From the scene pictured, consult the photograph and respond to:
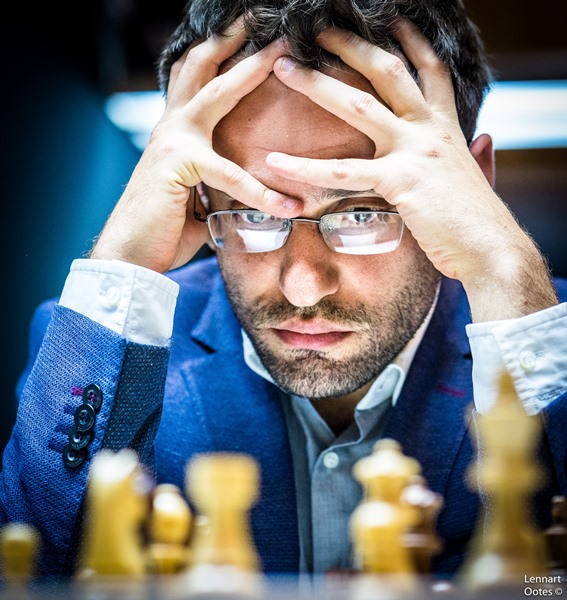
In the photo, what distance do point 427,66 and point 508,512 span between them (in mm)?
1015

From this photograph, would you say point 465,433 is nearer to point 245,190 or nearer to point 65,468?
point 245,190

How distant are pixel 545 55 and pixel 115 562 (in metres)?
1.91

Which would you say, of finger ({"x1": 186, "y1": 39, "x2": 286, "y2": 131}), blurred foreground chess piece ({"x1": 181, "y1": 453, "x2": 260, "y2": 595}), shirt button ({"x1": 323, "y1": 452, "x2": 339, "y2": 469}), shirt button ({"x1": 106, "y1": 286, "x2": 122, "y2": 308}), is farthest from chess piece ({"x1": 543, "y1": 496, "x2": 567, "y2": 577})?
finger ({"x1": 186, "y1": 39, "x2": 286, "y2": 131})

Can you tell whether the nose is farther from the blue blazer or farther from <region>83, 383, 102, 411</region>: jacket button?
<region>83, 383, 102, 411</region>: jacket button

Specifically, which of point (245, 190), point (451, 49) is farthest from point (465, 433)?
point (451, 49)

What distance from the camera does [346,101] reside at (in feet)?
4.61

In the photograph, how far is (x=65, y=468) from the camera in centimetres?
129

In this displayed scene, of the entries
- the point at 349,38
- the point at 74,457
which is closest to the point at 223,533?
the point at 74,457

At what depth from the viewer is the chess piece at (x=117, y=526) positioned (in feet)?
2.76

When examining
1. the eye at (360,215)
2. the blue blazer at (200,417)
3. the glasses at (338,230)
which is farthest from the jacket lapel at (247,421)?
the eye at (360,215)

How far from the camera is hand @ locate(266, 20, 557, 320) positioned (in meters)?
1.34

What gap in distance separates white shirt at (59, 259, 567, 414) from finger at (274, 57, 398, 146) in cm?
42

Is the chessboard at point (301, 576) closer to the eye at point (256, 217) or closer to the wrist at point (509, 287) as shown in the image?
the wrist at point (509, 287)

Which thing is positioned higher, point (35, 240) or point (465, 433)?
point (35, 240)
